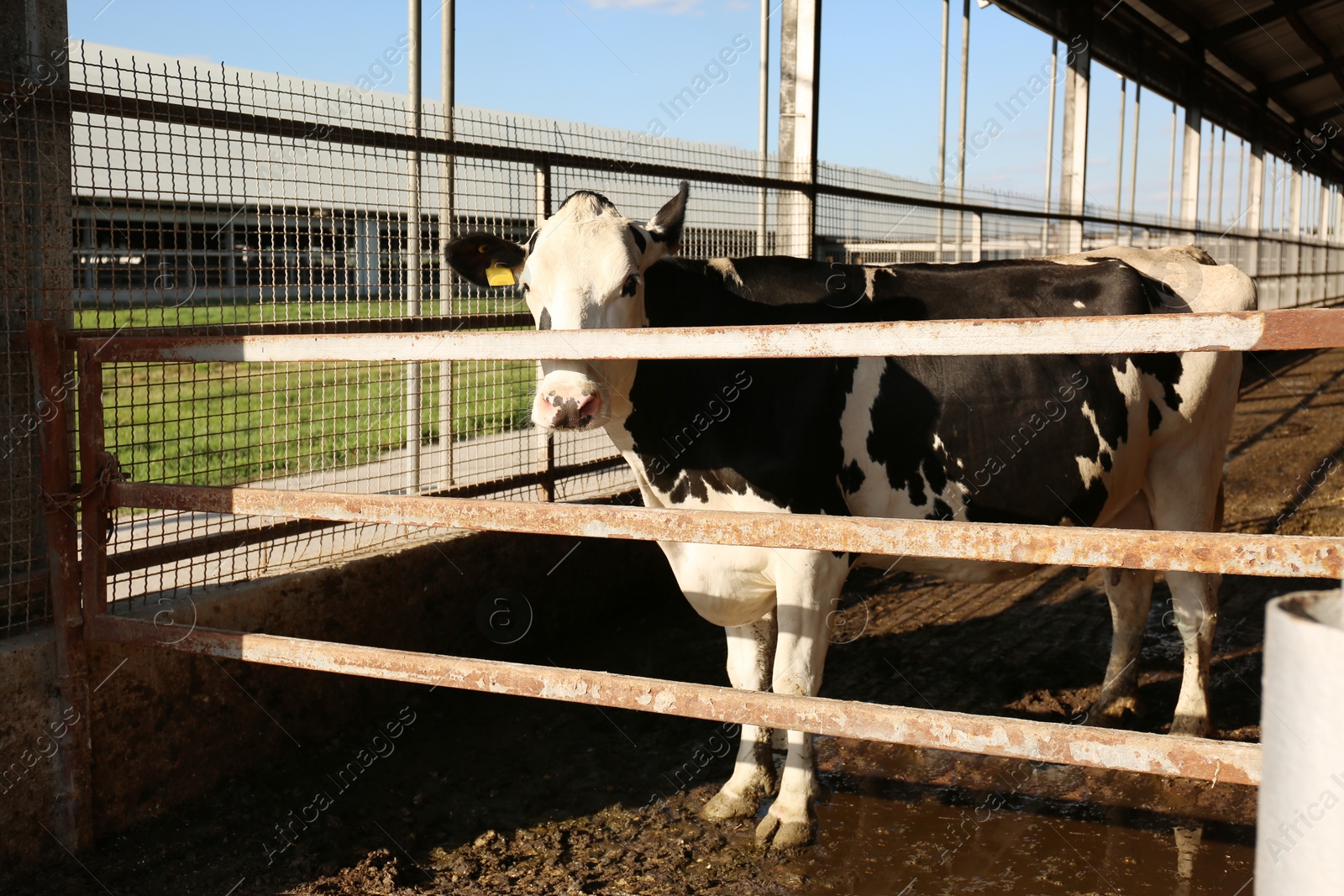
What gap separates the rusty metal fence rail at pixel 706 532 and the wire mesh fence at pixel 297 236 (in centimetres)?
18

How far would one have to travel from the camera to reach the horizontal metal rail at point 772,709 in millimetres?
1768

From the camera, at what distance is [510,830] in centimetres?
314

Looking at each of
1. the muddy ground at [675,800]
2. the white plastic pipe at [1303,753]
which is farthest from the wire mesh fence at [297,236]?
the white plastic pipe at [1303,753]

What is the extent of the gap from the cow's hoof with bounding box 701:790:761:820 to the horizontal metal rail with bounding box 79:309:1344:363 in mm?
1738

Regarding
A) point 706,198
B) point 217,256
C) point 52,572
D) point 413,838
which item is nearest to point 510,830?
point 413,838

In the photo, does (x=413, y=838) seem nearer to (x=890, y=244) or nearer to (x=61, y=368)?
(x=61, y=368)

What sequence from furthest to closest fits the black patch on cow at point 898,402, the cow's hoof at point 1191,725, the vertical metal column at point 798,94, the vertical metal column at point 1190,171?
the vertical metal column at point 1190,171, the vertical metal column at point 798,94, the cow's hoof at point 1191,725, the black patch on cow at point 898,402

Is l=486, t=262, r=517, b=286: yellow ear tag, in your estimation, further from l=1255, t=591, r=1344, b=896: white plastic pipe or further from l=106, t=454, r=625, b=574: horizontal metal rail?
l=1255, t=591, r=1344, b=896: white plastic pipe

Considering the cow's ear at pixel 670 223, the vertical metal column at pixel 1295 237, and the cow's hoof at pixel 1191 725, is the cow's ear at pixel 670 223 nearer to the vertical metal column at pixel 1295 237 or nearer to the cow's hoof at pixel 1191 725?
the cow's hoof at pixel 1191 725

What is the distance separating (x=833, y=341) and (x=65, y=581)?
2.17 m

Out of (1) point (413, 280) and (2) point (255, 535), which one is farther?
(1) point (413, 280)

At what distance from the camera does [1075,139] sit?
517 inches

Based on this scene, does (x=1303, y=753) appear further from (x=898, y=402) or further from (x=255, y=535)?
(x=255, y=535)

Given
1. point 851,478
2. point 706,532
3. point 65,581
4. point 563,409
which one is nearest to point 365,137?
point 563,409
